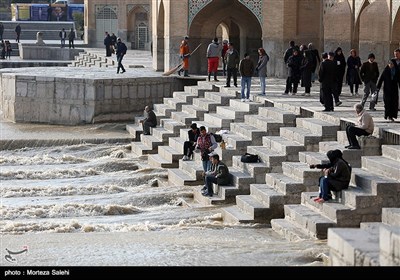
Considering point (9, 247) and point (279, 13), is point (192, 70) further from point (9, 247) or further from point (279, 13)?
point (9, 247)

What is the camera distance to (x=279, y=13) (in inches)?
1087

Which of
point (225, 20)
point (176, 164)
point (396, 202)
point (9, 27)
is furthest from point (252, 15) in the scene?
point (9, 27)

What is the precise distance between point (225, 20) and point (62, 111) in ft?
22.6

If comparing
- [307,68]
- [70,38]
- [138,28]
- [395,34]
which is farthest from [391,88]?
[138,28]

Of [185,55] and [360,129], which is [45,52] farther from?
[360,129]

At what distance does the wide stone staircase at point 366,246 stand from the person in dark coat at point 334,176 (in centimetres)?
233

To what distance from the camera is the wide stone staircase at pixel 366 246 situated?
399 inches

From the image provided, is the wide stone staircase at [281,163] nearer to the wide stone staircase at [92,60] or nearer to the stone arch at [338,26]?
the stone arch at [338,26]

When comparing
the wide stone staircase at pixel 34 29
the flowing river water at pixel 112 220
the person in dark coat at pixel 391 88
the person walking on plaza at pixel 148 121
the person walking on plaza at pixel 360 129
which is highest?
the wide stone staircase at pixel 34 29

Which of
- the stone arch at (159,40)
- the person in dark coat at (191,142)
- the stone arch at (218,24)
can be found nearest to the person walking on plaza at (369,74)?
the person in dark coat at (191,142)

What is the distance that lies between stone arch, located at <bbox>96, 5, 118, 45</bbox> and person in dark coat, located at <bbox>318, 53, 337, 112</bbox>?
29159 mm

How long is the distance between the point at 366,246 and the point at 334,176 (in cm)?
381

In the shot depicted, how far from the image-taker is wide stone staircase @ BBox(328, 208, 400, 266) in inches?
399

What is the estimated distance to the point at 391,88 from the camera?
17.2 meters
